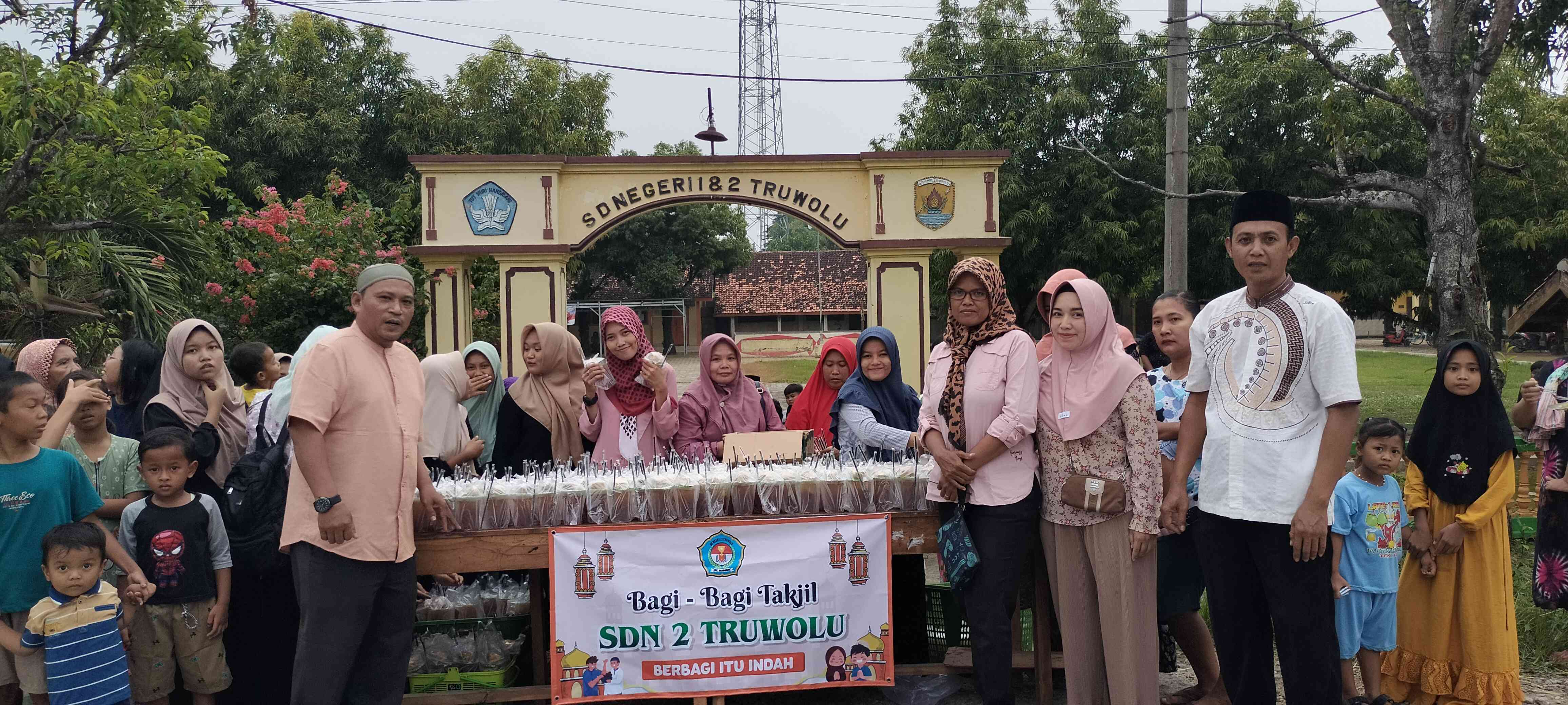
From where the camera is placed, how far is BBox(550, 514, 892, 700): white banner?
11.9 feet

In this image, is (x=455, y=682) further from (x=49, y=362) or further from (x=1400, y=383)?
(x=1400, y=383)

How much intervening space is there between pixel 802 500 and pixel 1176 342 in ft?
5.19

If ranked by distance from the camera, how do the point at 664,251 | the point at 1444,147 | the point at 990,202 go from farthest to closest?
the point at 664,251 < the point at 990,202 < the point at 1444,147

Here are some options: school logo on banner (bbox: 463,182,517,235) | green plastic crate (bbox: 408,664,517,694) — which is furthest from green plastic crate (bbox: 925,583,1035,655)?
school logo on banner (bbox: 463,182,517,235)

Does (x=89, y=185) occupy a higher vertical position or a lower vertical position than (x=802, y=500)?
higher

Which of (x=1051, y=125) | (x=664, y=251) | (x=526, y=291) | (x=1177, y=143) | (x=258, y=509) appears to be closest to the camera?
(x=258, y=509)

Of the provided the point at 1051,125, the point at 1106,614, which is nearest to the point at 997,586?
the point at 1106,614

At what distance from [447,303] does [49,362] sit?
692 cm

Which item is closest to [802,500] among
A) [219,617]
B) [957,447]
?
[957,447]

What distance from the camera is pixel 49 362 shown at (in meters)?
4.32

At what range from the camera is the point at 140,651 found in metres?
3.48

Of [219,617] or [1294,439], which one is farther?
[219,617]

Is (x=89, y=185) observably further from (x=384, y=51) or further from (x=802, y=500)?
(x=384, y=51)

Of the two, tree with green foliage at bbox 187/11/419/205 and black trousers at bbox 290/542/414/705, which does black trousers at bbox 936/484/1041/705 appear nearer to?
black trousers at bbox 290/542/414/705
